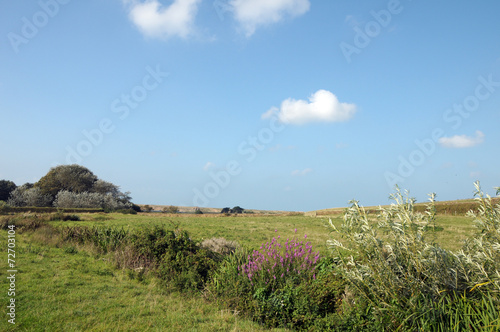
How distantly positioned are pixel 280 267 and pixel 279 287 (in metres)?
0.57

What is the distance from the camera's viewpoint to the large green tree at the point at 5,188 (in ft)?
199

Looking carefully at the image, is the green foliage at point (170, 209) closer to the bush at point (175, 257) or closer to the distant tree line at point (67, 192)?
the distant tree line at point (67, 192)

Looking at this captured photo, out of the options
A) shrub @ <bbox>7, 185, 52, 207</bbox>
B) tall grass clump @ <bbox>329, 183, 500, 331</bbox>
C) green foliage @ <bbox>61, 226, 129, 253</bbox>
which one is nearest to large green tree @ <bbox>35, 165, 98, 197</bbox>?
shrub @ <bbox>7, 185, 52, 207</bbox>

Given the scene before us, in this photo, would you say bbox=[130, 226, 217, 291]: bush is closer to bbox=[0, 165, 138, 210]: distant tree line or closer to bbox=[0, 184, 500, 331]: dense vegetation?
bbox=[0, 184, 500, 331]: dense vegetation

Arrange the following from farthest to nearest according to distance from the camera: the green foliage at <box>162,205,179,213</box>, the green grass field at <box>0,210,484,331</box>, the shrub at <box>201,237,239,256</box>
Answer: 1. the green foliage at <box>162,205,179,213</box>
2. the shrub at <box>201,237,239,256</box>
3. the green grass field at <box>0,210,484,331</box>

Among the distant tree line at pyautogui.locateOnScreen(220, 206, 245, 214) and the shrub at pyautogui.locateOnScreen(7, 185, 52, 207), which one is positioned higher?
the shrub at pyautogui.locateOnScreen(7, 185, 52, 207)

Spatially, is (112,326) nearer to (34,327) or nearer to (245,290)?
(34,327)

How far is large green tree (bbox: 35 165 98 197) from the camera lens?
6500cm

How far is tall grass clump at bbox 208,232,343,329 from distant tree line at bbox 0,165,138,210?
54.6 m

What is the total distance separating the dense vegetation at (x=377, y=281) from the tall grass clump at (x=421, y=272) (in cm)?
2

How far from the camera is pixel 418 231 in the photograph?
16.7 ft

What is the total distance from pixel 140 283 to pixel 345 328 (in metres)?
6.66

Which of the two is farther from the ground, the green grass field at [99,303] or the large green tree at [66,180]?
the large green tree at [66,180]

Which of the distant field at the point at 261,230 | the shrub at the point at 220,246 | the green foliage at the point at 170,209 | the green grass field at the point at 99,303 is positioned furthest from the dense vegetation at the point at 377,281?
the green foliage at the point at 170,209
